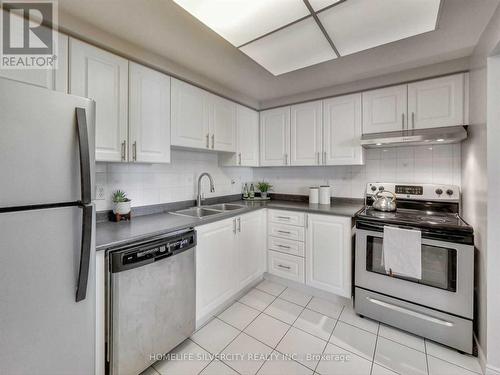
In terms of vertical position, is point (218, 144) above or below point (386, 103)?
below

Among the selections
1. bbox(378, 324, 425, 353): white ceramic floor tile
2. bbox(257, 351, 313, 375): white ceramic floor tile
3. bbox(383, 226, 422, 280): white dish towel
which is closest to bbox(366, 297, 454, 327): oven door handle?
bbox(378, 324, 425, 353): white ceramic floor tile

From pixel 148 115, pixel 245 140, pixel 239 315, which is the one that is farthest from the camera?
pixel 245 140

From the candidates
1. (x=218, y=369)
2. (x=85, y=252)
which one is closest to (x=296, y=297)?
(x=218, y=369)

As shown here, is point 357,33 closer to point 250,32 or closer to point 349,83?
point 250,32

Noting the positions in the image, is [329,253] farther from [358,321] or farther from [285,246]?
[358,321]

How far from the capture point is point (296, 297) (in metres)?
2.41

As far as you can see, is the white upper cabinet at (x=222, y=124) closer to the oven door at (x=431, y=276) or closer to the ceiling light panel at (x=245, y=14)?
the ceiling light panel at (x=245, y=14)

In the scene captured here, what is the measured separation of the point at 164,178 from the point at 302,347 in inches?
75.3

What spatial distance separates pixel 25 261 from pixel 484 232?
2561 millimetres

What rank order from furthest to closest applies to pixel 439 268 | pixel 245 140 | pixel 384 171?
1. pixel 245 140
2. pixel 384 171
3. pixel 439 268

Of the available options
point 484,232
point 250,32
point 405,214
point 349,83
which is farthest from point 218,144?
point 484,232

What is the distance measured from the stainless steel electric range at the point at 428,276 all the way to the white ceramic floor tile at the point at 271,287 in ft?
2.61

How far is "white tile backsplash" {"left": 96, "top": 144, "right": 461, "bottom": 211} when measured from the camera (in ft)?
6.70

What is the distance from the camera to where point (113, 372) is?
50.9 inches
